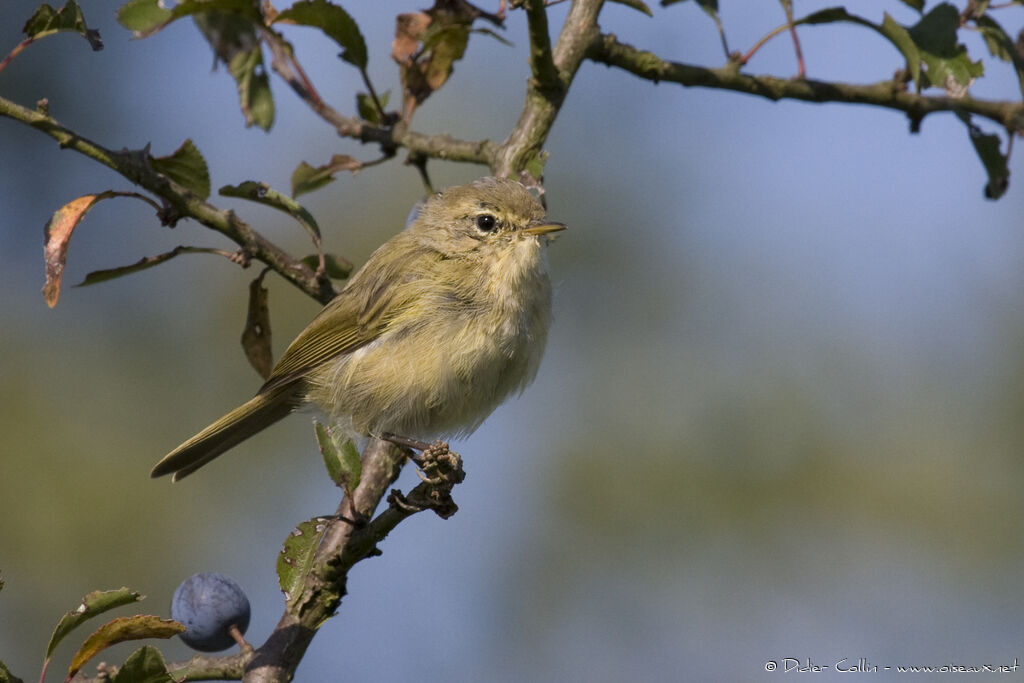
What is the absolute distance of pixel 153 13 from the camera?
2465 mm

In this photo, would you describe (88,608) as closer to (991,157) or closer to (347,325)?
(347,325)

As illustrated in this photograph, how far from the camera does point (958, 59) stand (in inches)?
118

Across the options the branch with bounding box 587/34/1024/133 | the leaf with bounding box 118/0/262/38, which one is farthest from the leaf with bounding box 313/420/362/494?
the branch with bounding box 587/34/1024/133

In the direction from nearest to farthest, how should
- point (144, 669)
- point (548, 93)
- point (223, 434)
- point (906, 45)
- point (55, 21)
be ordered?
point (144, 669) < point (55, 21) < point (906, 45) < point (548, 93) < point (223, 434)

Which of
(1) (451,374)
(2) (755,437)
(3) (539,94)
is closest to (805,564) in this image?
(2) (755,437)

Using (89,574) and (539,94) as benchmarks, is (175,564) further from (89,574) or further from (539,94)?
(539,94)

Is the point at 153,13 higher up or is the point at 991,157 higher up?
the point at 991,157

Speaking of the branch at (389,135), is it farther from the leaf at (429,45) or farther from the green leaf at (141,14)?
the green leaf at (141,14)

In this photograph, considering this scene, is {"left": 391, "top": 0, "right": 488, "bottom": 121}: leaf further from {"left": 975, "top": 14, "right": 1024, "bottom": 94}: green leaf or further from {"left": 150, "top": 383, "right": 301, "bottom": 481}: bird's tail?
{"left": 975, "top": 14, "right": 1024, "bottom": 94}: green leaf

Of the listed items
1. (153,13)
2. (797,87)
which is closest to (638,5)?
(797,87)

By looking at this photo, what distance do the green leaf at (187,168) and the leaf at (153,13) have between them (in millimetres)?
382

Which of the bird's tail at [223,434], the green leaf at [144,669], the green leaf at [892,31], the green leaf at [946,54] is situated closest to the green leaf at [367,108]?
the bird's tail at [223,434]

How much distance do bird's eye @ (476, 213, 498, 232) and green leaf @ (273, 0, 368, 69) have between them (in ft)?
2.17

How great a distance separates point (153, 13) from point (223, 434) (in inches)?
67.2
